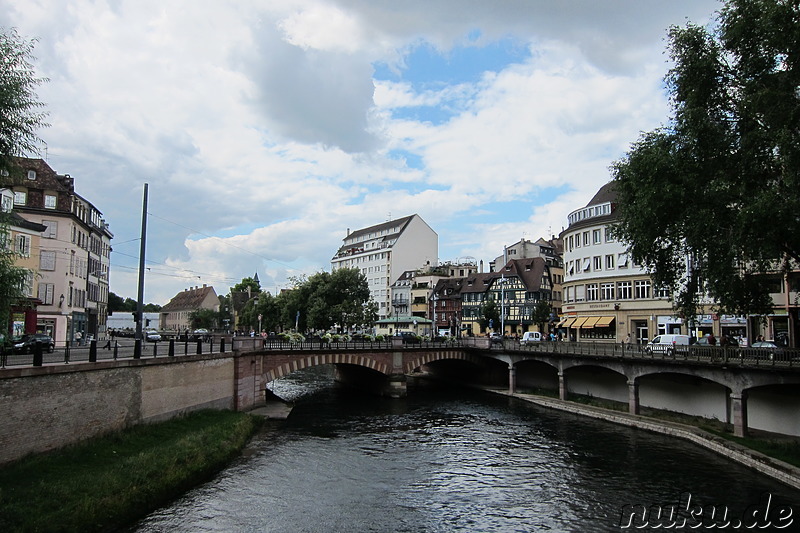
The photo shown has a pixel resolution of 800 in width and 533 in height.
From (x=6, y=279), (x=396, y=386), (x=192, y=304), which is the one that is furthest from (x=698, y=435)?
(x=192, y=304)

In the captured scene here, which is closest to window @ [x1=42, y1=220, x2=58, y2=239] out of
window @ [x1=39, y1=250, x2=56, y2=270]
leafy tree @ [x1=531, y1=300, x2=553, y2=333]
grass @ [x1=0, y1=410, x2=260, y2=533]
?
window @ [x1=39, y1=250, x2=56, y2=270]

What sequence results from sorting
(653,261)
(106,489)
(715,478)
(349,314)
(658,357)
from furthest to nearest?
1. (349,314)
2. (658,357)
3. (653,261)
4. (715,478)
5. (106,489)

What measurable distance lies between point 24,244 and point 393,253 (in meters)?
91.5

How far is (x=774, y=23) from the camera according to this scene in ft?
77.4

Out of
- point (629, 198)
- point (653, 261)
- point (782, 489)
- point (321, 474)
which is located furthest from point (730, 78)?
point (321, 474)

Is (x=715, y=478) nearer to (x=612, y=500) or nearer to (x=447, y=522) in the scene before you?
(x=612, y=500)

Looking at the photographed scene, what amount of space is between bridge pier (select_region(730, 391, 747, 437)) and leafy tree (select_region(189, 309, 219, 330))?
6079 inches

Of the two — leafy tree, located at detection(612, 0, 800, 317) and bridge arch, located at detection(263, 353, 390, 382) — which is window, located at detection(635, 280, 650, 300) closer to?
bridge arch, located at detection(263, 353, 390, 382)

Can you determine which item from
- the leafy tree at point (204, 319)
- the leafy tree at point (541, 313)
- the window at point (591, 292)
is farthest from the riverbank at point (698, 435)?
the leafy tree at point (204, 319)

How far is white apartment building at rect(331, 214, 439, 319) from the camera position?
5320 inches

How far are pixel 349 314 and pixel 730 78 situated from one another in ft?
251

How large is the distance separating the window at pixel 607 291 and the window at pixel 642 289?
3.03 metres

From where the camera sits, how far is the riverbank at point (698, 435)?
25.6 metres

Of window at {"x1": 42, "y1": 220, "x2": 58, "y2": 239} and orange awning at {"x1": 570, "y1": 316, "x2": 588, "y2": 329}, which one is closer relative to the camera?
window at {"x1": 42, "y1": 220, "x2": 58, "y2": 239}
